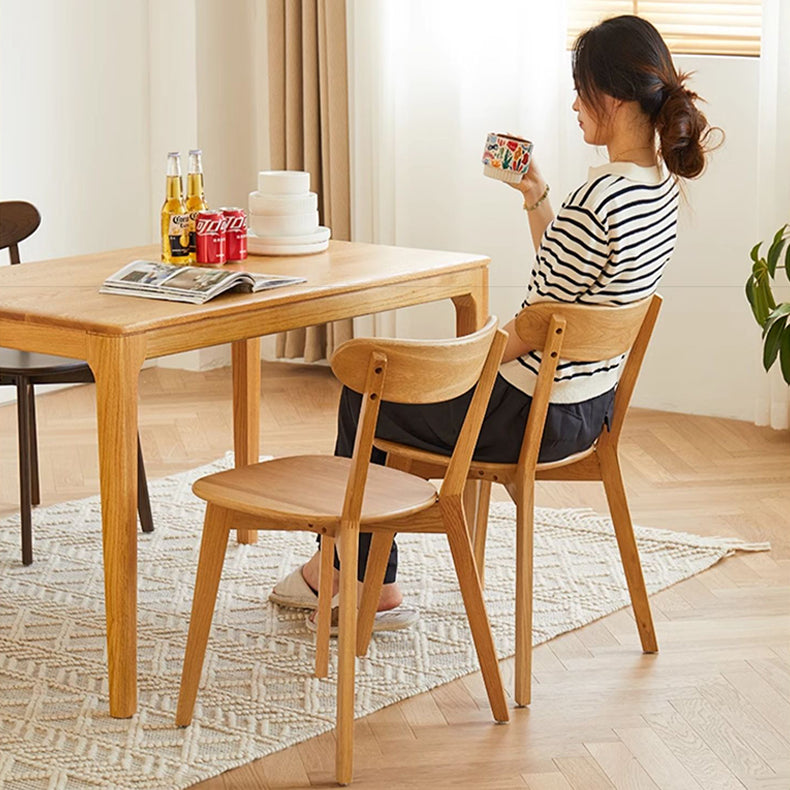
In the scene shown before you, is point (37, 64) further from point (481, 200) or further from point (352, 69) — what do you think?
point (481, 200)

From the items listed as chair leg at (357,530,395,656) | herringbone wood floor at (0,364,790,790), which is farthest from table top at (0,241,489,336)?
herringbone wood floor at (0,364,790,790)

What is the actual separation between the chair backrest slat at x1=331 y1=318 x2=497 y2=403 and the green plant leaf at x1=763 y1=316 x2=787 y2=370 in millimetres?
1834

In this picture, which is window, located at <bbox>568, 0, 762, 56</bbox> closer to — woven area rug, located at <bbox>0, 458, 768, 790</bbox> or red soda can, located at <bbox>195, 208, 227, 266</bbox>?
woven area rug, located at <bbox>0, 458, 768, 790</bbox>

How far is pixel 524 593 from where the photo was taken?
7.78 feet

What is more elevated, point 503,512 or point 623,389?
point 623,389

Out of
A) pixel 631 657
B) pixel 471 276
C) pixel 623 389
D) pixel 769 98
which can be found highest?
pixel 769 98

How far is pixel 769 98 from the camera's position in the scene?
403 cm

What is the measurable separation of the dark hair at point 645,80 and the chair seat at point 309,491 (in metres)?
0.73

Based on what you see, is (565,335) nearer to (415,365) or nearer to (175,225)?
(415,365)

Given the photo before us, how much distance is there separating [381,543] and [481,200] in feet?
7.34

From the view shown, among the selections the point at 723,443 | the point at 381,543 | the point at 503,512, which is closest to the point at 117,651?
the point at 381,543

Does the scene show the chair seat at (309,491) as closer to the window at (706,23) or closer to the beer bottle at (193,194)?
the beer bottle at (193,194)

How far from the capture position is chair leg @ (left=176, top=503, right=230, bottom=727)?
7.30 feet

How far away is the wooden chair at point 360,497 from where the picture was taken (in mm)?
2012
